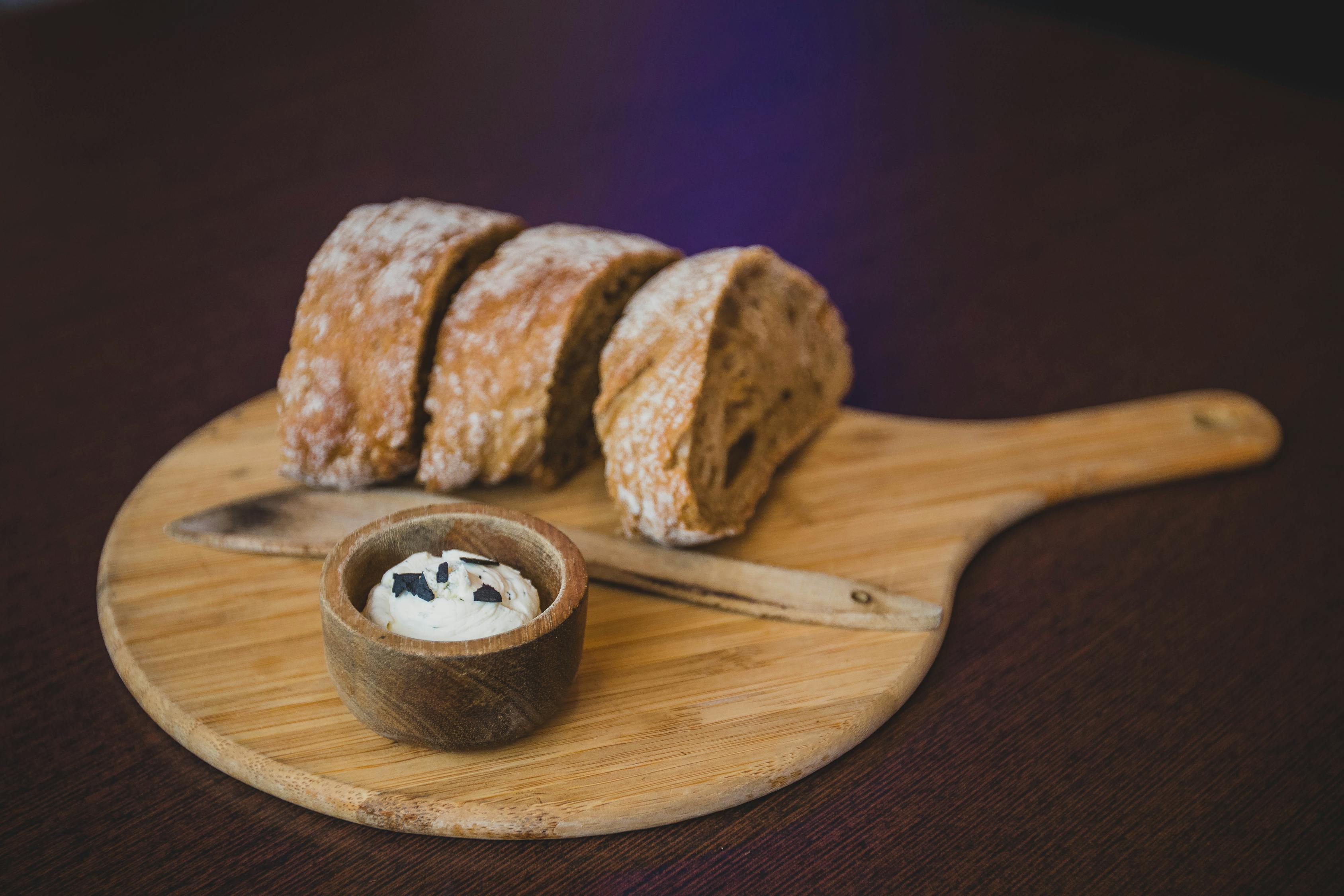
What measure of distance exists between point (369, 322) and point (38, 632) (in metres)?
0.97

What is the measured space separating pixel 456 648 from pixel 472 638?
6cm

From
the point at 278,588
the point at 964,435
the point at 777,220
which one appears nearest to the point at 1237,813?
→ the point at 964,435

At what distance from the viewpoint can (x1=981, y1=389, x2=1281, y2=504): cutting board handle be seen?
2857 millimetres

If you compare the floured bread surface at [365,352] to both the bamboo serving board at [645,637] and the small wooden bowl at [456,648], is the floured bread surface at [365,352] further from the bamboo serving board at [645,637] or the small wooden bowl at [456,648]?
the small wooden bowl at [456,648]

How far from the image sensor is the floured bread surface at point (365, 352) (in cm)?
254

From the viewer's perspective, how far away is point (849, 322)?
3.74m

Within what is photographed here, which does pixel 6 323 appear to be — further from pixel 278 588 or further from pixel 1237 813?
pixel 1237 813

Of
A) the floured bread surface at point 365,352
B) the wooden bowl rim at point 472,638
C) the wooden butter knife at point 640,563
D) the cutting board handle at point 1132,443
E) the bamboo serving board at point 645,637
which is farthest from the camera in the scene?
the cutting board handle at point 1132,443

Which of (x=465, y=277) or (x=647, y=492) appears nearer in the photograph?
(x=647, y=492)

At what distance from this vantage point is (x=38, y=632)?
2.36 meters

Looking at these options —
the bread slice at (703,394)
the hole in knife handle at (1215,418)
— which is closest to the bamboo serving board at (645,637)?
the hole in knife handle at (1215,418)

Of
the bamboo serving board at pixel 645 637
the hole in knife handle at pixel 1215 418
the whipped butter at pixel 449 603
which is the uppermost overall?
the hole in knife handle at pixel 1215 418

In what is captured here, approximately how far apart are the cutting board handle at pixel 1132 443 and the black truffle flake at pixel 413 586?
1580 millimetres

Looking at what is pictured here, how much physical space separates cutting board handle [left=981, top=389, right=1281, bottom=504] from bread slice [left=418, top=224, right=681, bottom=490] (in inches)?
43.8
